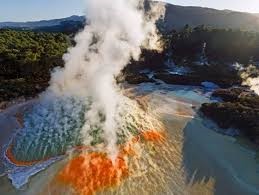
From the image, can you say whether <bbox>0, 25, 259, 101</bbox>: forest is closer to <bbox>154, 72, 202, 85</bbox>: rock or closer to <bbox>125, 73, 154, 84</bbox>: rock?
<bbox>154, 72, 202, 85</bbox>: rock

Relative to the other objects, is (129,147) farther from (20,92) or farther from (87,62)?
(20,92)

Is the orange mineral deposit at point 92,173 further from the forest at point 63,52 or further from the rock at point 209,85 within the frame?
the rock at point 209,85

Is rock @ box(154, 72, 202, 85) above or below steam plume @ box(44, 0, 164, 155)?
below

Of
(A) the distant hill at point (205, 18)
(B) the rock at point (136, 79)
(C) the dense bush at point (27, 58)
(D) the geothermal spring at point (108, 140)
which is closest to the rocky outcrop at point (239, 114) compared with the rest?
(D) the geothermal spring at point (108, 140)

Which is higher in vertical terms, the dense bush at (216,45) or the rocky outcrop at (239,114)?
the rocky outcrop at (239,114)

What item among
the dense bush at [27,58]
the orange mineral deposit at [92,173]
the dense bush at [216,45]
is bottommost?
the dense bush at [216,45]

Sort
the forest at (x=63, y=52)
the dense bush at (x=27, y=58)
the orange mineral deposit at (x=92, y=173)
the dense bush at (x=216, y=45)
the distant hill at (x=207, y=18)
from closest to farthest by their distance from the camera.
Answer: the orange mineral deposit at (x=92, y=173) → the forest at (x=63, y=52) → the dense bush at (x=27, y=58) → the dense bush at (x=216, y=45) → the distant hill at (x=207, y=18)

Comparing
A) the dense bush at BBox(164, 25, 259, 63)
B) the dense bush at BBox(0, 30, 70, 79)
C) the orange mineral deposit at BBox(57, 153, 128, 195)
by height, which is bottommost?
the dense bush at BBox(164, 25, 259, 63)

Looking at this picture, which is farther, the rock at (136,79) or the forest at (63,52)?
the rock at (136,79)

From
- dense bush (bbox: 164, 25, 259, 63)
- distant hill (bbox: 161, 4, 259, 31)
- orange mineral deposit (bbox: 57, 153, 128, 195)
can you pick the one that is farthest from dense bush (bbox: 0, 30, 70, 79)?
distant hill (bbox: 161, 4, 259, 31)
